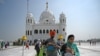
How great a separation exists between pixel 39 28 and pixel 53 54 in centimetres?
7398

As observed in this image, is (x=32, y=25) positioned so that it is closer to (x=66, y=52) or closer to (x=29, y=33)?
(x=29, y=33)

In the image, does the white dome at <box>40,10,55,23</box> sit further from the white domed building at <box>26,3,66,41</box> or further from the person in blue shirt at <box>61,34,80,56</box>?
the person in blue shirt at <box>61,34,80,56</box>

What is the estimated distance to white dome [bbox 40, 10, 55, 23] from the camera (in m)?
82.3

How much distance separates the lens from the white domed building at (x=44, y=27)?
80.8 m

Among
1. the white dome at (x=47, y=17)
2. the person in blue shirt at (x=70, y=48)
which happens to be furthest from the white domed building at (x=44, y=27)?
the person in blue shirt at (x=70, y=48)

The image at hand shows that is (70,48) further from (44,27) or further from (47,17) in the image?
(47,17)

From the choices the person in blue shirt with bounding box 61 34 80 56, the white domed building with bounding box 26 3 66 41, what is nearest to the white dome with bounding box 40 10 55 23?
the white domed building with bounding box 26 3 66 41

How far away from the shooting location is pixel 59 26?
82312mm

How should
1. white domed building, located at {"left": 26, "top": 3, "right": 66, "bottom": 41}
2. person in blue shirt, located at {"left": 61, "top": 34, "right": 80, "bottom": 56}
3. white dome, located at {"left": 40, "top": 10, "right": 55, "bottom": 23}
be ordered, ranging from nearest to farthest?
1. person in blue shirt, located at {"left": 61, "top": 34, "right": 80, "bottom": 56}
2. white domed building, located at {"left": 26, "top": 3, "right": 66, "bottom": 41}
3. white dome, located at {"left": 40, "top": 10, "right": 55, "bottom": 23}

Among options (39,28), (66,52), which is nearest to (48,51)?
(66,52)

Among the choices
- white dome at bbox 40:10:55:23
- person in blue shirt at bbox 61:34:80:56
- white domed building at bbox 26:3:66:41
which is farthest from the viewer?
white dome at bbox 40:10:55:23

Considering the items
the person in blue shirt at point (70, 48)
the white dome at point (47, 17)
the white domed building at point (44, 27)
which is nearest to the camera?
the person in blue shirt at point (70, 48)

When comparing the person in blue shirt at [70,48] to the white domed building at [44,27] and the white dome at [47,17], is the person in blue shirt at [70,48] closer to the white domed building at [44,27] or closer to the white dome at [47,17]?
the white domed building at [44,27]

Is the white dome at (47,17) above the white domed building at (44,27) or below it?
above
